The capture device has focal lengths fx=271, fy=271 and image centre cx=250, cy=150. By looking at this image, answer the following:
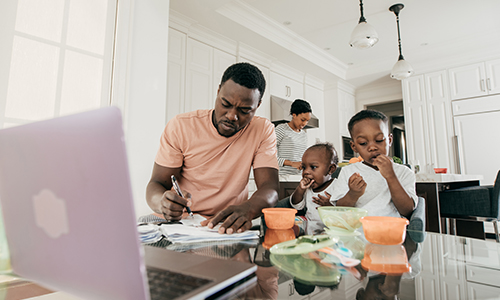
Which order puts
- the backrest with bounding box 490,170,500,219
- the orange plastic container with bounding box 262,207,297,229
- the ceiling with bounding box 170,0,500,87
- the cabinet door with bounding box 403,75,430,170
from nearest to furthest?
the orange plastic container with bounding box 262,207,297,229 → the backrest with bounding box 490,170,500,219 → the ceiling with bounding box 170,0,500,87 → the cabinet door with bounding box 403,75,430,170

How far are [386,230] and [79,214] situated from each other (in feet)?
1.96

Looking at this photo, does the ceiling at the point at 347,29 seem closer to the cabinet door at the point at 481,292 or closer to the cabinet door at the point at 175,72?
the cabinet door at the point at 175,72

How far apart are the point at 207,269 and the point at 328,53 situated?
4977 mm

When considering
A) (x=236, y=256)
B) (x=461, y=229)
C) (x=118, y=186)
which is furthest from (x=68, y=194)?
(x=461, y=229)

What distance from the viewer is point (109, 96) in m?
2.02

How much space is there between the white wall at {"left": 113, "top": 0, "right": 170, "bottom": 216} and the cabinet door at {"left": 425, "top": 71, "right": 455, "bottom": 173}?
4.56 meters

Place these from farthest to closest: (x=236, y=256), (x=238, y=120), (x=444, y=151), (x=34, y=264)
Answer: (x=444, y=151) < (x=238, y=120) < (x=236, y=256) < (x=34, y=264)

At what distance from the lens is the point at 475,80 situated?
173 inches

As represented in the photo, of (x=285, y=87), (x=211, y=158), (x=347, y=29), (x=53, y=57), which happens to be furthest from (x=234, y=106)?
(x=285, y=87)

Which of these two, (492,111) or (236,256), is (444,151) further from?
(236,256)

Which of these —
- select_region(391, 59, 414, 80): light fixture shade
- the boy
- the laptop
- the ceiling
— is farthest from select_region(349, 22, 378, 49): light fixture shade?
the laptop

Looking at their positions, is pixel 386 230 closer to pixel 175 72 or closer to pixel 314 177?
pixel 314 177

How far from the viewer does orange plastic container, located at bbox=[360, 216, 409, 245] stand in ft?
1.99

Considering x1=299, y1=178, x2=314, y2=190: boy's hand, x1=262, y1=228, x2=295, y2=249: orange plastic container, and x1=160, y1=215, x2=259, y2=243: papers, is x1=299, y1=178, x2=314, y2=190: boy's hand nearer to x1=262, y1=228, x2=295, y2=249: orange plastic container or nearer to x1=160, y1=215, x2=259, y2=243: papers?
x1=262, y1=228, x2=295, y2=249: orange plastic container
